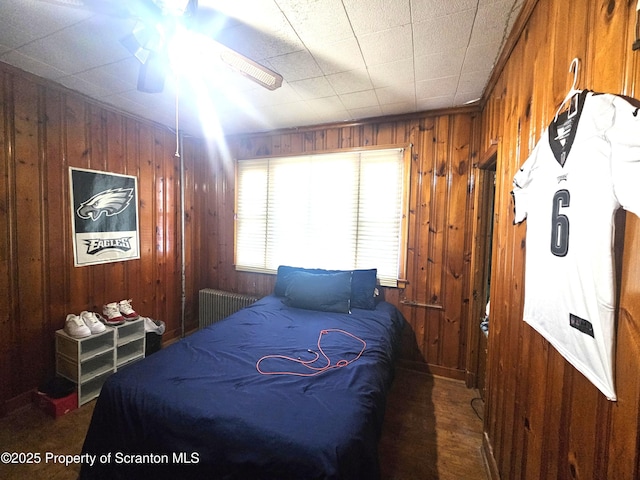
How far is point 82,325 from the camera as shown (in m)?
2.14

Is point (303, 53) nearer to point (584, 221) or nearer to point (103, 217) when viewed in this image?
point (584, 221)

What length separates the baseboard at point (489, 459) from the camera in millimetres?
1525

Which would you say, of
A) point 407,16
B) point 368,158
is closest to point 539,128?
point 407,16

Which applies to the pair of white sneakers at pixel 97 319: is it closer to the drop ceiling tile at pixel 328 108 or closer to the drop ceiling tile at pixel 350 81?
the drop ceiling tile at pixel 328 108

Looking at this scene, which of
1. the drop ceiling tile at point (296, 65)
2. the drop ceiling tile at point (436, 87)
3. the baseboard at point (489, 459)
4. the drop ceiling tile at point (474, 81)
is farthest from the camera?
the drop ceiling tile at point (436, 87)

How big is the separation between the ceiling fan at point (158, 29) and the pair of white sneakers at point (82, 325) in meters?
1.89

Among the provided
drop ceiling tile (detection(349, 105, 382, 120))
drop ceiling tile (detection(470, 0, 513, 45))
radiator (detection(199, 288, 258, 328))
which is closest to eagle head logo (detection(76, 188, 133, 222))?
radiator (detection(199, 288, 258, 328))

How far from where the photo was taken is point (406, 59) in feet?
5.82

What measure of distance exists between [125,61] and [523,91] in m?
2.49

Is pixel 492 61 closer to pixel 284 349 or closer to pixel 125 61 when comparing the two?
pixel 284 349

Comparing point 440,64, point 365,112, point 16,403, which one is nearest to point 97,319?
point 16,403

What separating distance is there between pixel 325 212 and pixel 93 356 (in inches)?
95.0

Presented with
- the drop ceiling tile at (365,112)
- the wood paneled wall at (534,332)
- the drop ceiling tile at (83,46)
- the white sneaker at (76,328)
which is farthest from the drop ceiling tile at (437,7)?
the white sneaker at (76,328)

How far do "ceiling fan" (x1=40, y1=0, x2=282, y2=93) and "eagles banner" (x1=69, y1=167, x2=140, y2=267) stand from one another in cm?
146
